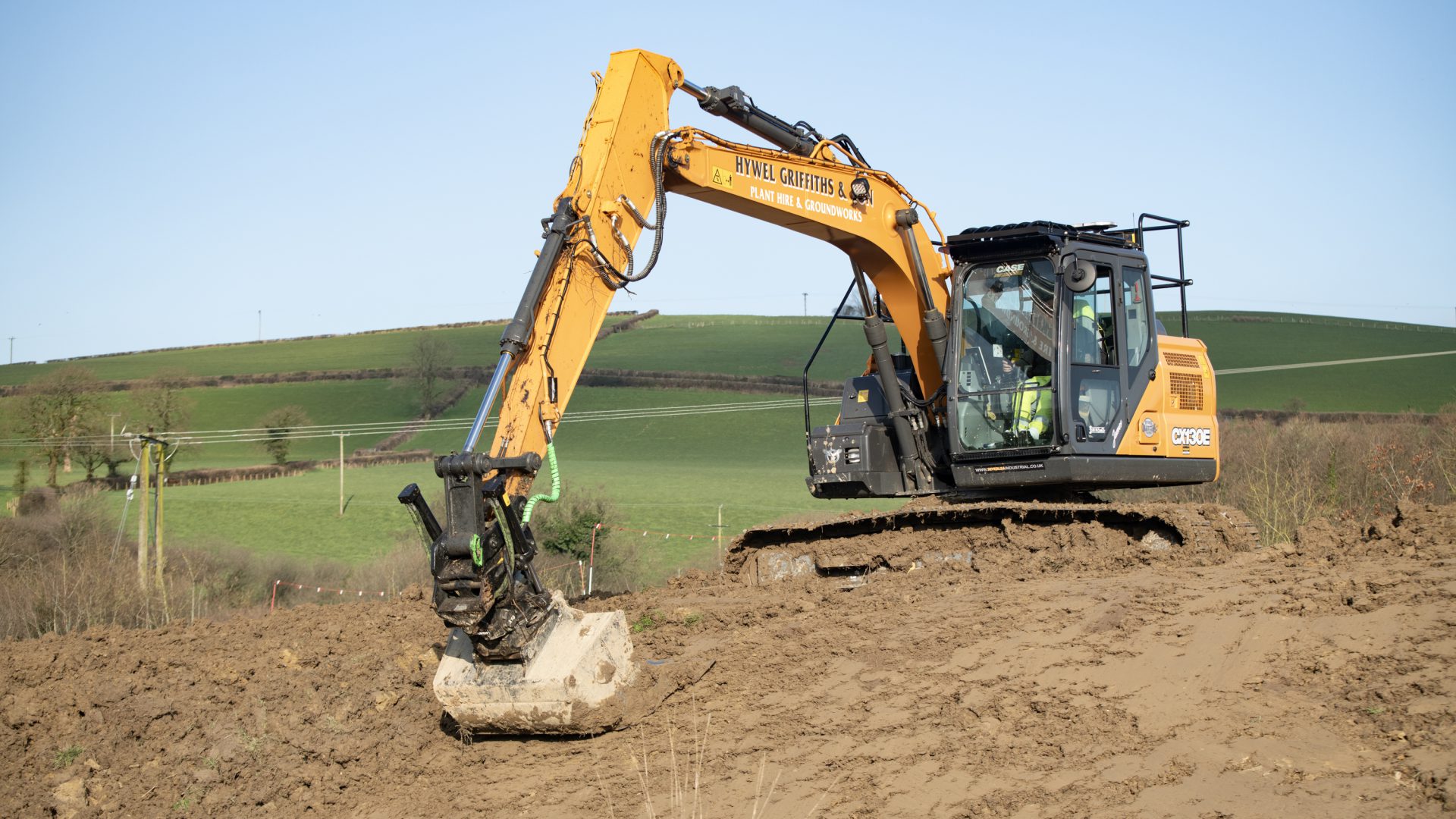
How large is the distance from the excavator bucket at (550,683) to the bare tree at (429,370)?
51.3 metres

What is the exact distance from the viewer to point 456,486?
23.8 ft

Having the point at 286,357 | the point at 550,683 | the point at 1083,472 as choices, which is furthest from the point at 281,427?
the point at 550,683

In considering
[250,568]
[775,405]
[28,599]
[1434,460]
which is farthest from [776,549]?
[775,405]

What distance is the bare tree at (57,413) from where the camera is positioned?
40.7m

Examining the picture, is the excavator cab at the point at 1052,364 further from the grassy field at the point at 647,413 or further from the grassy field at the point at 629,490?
the grassy field at the point at 647,413

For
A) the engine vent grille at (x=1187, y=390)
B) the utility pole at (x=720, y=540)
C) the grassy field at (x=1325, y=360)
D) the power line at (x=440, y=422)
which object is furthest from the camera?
the power line at (x=440, y=422)

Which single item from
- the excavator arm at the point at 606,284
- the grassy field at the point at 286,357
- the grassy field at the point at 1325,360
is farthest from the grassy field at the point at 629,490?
the grassy field at the point at 1325,360

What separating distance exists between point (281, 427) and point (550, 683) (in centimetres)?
4784

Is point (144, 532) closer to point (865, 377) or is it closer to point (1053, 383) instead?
point (865, 377)

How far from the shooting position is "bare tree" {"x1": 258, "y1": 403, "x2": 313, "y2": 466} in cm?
5012

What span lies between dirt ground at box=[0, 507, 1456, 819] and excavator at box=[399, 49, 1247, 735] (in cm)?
61

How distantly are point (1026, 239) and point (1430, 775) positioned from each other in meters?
6.52

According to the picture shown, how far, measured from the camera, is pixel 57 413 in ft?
135

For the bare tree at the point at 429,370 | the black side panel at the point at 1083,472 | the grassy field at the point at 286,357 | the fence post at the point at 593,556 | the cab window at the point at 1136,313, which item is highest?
the grassy field at the point at 286,357
